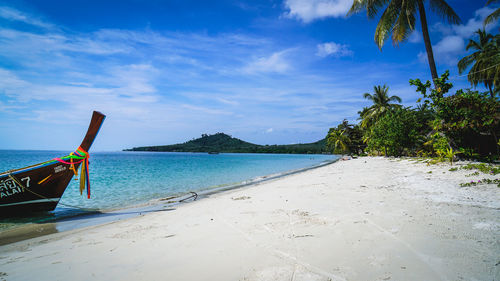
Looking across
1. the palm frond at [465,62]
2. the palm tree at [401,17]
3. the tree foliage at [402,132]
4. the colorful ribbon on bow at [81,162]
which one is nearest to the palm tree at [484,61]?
the palm frond at [465,62]

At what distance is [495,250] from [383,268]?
1401 mm

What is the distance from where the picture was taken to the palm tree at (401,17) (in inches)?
448

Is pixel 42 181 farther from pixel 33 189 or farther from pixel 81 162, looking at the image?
pixel 81 162

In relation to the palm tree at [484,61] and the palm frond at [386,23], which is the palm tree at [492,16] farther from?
the palm frond at [386,23]

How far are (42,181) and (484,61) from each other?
108ft

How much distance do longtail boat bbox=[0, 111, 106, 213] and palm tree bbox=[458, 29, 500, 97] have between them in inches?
980

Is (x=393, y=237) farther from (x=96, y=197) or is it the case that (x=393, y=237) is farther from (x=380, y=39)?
(x=380, y=39)

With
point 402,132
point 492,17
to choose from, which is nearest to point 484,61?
point 492,17

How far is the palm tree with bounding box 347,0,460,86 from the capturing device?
11.4 metres

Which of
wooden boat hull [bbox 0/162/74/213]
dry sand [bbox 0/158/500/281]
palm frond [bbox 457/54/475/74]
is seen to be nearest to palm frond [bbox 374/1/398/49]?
dry sand [bbox 0/158/500/281]

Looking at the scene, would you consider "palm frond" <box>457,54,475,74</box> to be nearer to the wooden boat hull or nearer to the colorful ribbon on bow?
the colorful ribbon on bow

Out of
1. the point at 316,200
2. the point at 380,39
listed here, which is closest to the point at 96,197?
the point at 316,200

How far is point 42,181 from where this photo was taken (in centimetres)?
689

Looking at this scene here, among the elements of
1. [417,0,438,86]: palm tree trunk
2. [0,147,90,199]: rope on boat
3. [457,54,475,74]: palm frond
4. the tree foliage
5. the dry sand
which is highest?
[457,54,475,74]: palm frond
